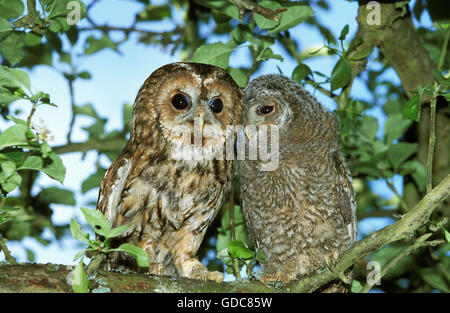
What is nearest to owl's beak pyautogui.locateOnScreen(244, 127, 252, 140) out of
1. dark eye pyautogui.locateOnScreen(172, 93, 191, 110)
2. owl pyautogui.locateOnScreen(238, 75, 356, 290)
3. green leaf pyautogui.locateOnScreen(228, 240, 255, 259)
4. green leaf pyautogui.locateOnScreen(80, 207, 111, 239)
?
owl pyautogui.locateOnScreen(238, 75, 356, 290)

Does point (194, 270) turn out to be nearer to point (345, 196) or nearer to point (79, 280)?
point (345, 196)

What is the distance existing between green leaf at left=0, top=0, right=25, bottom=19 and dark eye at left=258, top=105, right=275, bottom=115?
1.39m

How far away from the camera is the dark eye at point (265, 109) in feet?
9.66

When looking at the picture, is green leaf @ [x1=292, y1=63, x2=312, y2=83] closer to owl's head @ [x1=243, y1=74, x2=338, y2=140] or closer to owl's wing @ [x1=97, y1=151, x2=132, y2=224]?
owl's head @ [x1=243, y1=74, x2=338, y2=140]

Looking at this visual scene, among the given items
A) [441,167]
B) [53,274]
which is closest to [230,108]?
[53,274]

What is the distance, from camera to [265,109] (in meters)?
2.95

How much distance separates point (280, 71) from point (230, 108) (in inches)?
15.8

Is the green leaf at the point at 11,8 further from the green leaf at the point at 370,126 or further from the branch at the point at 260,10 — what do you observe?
the green leaf at the point at 370,126

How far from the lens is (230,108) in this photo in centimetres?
293

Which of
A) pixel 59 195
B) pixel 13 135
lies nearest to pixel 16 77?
pixel 13 135

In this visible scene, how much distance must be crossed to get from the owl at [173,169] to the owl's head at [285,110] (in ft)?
0.53

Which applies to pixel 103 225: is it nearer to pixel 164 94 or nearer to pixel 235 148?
pixel 164 94

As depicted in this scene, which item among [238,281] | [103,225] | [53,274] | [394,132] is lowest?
[238,281]

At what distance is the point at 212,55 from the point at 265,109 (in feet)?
1.50
